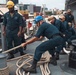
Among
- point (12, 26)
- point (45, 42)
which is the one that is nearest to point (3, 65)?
point (45, 42)

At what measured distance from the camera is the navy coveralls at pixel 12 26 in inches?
285

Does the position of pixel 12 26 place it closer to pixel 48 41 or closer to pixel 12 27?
pixel 12 27

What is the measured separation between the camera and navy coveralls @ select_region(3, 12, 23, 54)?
724cm

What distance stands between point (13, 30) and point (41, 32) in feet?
6.24

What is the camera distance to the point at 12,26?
730 cm

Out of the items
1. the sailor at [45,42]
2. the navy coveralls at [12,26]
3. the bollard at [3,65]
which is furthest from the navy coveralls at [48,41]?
the navy coveralls at [12,26]

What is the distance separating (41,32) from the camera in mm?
5676

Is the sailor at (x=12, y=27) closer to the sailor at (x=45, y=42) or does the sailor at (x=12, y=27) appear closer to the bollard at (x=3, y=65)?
the sailor at (x=45, y=42)

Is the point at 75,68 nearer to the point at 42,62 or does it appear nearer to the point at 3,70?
the point at 42,62

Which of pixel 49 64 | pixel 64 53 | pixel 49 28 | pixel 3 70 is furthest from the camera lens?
pixel 64 53

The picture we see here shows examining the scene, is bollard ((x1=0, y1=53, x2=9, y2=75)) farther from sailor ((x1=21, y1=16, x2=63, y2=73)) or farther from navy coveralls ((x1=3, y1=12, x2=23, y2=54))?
navy coveralls ((x1=3, y1=12, x2=23, y2=54))

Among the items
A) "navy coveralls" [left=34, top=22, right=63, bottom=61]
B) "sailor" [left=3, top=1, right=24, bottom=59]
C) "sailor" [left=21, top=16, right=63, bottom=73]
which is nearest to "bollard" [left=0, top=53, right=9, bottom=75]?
"sailor" [left=21, top=16, right=63, bottom=73]

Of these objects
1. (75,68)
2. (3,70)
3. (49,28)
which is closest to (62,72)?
(75,68)

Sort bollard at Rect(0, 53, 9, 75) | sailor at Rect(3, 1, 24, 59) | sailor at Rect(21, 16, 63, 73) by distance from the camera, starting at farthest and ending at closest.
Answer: sailor at Rect(3, 1, 24, 59), sailor at Rect(21, 16, 63, 73), bollard at Rect(0, 53, 9, 75)
